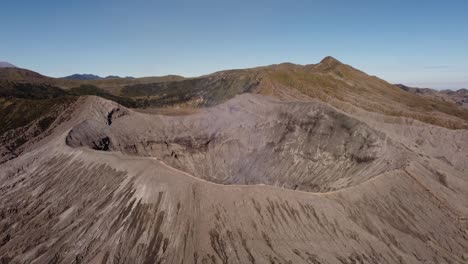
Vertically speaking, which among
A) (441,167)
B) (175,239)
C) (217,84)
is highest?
(217,84)

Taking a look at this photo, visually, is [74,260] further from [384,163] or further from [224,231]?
[384,163]

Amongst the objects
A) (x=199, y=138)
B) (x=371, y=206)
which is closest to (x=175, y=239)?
(x=371, y=206)

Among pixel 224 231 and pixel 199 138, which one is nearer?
pixel 224 231

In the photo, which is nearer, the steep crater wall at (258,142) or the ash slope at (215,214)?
the ash slope at (215,214)

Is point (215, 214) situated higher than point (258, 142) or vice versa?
point (215, 214)

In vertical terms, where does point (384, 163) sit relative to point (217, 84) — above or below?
below

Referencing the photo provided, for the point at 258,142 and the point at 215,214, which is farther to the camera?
the point at 258,142

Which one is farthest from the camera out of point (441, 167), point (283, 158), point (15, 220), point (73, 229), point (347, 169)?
point (283, 158)

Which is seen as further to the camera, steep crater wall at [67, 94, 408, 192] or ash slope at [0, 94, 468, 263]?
steep crater wall at [67, 94, 408, 192]
